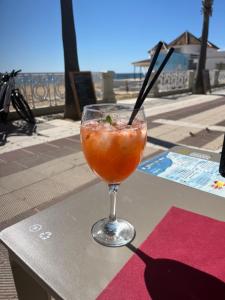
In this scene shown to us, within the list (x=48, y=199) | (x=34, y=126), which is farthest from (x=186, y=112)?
(x=48, y=199)

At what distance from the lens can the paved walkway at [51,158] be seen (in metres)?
2.95

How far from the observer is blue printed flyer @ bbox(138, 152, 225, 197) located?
3.90 feet

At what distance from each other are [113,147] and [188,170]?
0.66m

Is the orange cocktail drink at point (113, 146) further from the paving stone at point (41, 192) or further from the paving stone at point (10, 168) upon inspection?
the paving stone at point (10, 168)

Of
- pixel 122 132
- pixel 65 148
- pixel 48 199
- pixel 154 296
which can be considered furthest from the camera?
pixel 65 148

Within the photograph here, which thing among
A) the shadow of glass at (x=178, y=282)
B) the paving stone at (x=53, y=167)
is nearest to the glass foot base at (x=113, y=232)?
the shadow of glass at (x=178, y=282)

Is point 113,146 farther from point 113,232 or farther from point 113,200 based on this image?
point 113,232

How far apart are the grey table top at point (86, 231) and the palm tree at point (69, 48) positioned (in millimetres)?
6644

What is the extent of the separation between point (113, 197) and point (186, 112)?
835 cm

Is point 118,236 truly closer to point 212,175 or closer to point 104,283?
point 104,283

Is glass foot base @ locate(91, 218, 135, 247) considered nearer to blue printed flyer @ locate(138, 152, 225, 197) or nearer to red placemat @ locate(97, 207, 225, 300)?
red placemat @ locate(97, 207, 225, 300)

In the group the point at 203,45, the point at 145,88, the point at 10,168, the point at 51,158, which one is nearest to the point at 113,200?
the point at 145,88

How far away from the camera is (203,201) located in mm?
1063

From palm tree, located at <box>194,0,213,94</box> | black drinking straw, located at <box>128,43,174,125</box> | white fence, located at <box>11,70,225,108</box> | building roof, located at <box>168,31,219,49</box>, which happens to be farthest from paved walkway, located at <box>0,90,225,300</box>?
building roof, located at <box>168,31,219,49</box>
